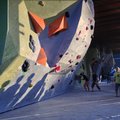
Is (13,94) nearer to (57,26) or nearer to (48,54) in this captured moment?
(48,54)

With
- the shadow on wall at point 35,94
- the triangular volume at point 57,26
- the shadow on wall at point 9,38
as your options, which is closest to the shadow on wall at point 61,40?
the triangular volume at point 57,26

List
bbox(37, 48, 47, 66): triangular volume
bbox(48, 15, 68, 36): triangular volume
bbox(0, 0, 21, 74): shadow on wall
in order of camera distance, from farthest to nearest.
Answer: bbox(48, 15, 68, 36): triangular volume < bbox(37, 48, 47, 66): triangular volume < bbox(0, 0, 21, 74): shadow on wall

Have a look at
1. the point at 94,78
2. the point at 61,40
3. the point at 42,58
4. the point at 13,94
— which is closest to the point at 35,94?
the point at 42,58

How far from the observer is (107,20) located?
27.9 metres

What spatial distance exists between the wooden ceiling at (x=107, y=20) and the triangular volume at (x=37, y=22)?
9652 mm

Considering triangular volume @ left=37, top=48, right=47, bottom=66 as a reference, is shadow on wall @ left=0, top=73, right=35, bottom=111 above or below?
below

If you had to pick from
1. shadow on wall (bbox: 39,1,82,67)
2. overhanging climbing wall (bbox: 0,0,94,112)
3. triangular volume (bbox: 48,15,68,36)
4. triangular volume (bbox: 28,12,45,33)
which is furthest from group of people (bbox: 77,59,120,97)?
triangular volume (bbox: 28,12,45,33)

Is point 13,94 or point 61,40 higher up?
point 61,40

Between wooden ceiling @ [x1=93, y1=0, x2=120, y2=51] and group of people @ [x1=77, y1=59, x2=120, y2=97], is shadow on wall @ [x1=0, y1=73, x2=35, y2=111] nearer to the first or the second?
group of people @ [x1=77, y1=59, x2=120, y2=97]

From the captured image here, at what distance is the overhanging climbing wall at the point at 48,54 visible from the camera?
43.6ft

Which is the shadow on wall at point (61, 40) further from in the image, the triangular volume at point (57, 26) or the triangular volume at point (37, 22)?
the triangular volume at point (37, 22)

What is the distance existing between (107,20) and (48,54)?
12.2 metres

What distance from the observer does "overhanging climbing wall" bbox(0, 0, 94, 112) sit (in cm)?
1328

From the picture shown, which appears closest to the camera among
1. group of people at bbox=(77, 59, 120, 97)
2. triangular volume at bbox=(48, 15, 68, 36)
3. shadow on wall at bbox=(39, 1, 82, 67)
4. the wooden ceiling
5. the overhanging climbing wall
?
the overhanging climbing wall
